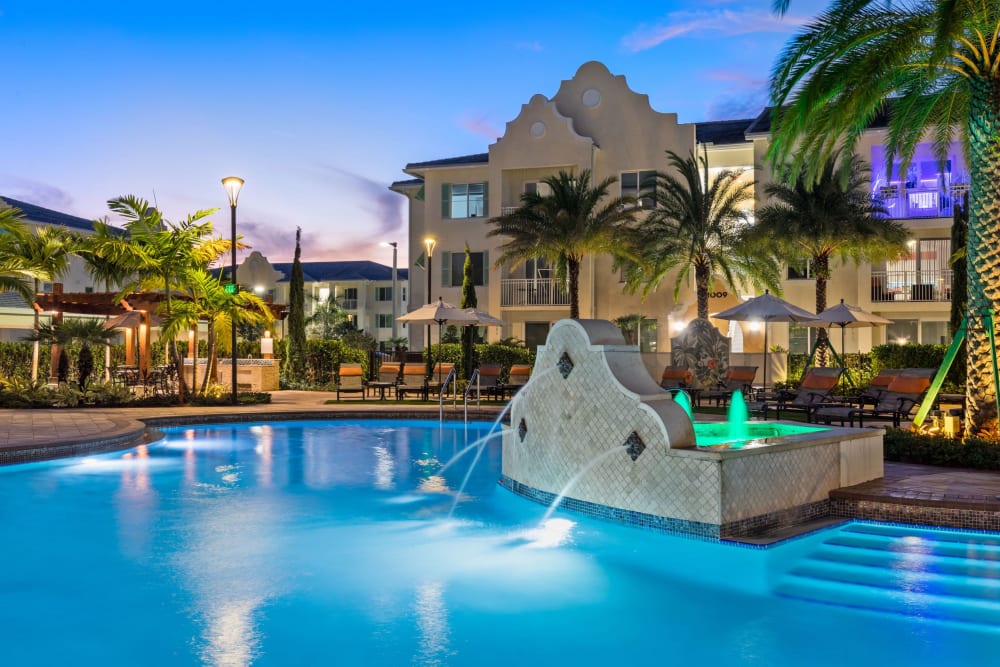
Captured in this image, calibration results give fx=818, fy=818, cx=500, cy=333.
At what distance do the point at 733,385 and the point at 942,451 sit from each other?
10325 millimetres

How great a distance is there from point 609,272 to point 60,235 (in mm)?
19207

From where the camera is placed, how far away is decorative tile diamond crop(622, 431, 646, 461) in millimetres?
7829

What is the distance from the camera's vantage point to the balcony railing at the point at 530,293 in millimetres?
32531

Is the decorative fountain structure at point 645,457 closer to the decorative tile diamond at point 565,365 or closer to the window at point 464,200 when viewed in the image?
the decorative tile diamond at point 565,365

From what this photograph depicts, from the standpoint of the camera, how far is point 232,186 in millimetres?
19875

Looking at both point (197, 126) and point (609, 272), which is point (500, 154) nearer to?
point (609, 272)

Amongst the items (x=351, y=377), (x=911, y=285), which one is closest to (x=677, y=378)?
(x=351, y=377)

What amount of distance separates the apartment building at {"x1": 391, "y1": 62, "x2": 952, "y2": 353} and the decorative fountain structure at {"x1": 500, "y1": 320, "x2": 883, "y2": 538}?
20145mm

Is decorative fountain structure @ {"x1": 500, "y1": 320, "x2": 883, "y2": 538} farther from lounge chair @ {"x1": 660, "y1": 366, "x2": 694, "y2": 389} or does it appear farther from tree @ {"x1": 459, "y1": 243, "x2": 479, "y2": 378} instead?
tree @ {"x1": 459, "y1": 243, "x2": 479, "y2": 378}

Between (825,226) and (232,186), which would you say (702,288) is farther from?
(232,186)

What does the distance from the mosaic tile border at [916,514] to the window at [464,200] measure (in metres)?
27.2

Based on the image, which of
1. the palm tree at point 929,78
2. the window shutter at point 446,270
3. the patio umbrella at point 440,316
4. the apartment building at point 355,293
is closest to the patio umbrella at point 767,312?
the patio umbrella at point 440,316

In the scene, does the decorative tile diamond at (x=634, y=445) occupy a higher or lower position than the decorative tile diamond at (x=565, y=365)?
lower

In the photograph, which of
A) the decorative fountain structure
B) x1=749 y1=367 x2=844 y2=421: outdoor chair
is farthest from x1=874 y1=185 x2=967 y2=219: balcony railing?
the decorative fountain structure
